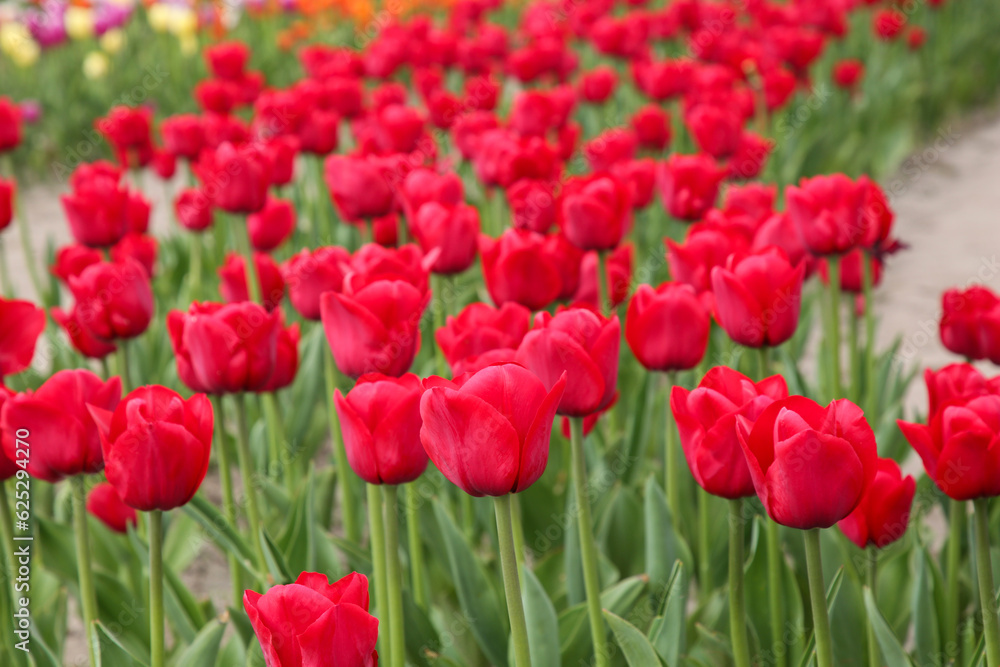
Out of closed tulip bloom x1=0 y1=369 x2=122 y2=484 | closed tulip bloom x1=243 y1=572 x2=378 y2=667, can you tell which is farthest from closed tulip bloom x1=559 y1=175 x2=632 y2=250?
closed tulip bloom x1=243 y1=572 x2=378 y2=667

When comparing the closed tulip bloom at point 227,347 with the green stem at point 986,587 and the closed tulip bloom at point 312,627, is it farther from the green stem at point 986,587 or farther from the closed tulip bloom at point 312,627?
the green stem at point 986,587

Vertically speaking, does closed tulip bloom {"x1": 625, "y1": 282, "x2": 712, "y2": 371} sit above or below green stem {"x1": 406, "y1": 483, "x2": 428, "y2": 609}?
above

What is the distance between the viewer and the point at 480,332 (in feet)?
4.09

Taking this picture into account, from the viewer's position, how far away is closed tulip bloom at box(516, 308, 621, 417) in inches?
42.9

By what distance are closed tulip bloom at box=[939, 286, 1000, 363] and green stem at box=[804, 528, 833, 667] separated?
67cm

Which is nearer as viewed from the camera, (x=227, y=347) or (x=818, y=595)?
(x=818, y=595)

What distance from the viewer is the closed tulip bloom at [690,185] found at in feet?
7.29

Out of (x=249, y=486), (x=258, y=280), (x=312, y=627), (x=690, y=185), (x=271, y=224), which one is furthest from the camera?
(x=271, y=224)

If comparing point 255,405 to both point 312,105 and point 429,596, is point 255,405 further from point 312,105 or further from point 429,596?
point 312,105

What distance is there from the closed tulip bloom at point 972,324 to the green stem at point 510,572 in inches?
34.3

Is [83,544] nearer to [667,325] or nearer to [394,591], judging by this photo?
[394,591]

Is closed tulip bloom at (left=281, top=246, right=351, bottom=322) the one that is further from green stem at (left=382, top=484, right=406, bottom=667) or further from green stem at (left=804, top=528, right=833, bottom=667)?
green stem at (left=804, top=528, right=833, bottom=667)

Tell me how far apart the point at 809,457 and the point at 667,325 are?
534mm

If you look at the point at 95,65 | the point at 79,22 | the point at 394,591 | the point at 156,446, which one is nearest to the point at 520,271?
the point at 394,591
